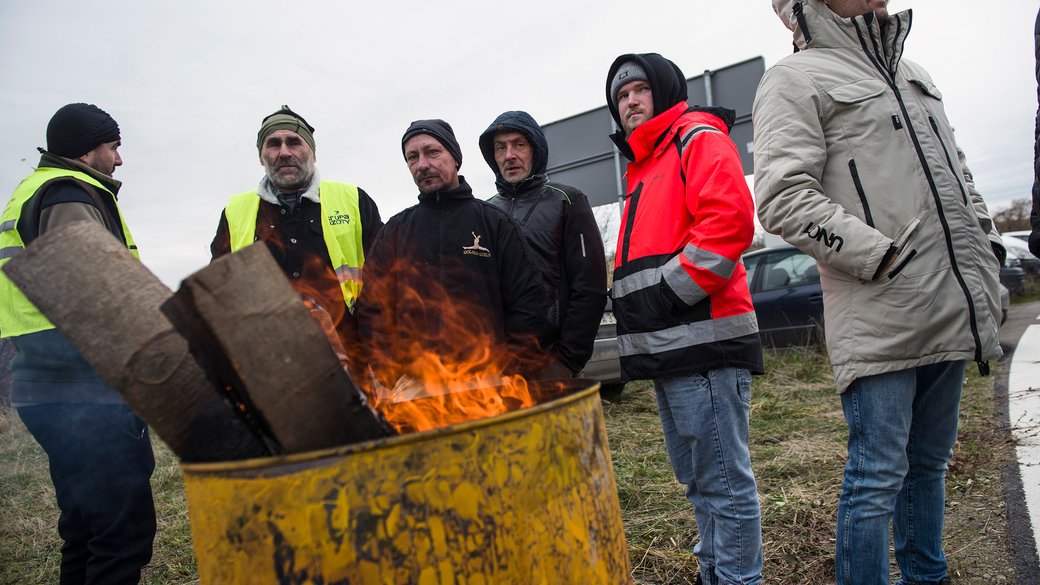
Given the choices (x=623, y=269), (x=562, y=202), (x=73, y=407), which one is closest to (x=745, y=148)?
(x=562, y=202)

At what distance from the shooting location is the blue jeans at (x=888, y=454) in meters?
2.05

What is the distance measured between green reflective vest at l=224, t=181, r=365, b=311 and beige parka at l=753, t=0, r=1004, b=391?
1.91 meters

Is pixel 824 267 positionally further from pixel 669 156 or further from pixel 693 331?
pixel 669 156

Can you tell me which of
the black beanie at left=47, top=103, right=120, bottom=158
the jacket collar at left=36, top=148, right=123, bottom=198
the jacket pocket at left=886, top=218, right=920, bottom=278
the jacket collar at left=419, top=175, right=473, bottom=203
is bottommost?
the jacket pocket at left=886, top=218, right=920, bottom=278

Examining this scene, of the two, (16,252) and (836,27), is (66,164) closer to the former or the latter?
(16,252)

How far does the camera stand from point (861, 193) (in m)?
2.12

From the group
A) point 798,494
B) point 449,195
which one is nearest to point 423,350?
point 449,195

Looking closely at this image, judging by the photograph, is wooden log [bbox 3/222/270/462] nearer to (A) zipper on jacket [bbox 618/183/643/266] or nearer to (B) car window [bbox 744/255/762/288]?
(A) zipper on jacket [bbox 618/183/643/266]

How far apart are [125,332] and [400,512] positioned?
0.67m

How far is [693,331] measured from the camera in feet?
7.77

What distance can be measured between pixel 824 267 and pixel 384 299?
5.88 feet

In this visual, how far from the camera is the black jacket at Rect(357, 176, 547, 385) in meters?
2.75

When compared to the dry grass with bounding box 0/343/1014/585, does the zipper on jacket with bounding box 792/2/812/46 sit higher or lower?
higher

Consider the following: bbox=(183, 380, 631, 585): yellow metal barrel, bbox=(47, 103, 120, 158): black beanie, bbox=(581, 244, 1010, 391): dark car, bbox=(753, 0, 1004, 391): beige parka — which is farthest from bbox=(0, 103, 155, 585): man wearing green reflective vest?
bbox=(581, 244, 1010, 391): dark car
